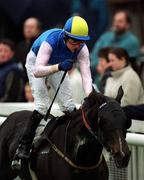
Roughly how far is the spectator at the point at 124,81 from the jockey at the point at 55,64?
1746mm

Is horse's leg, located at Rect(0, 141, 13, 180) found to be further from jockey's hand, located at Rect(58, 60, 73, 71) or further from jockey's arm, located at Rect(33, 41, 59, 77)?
jockey's hand, located at Rect(58, 60, 73, 71)

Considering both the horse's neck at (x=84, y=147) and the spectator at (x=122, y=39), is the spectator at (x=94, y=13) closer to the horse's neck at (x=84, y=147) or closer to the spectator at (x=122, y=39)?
the spectator at (x=122, y=39)

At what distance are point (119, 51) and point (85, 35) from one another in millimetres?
3062

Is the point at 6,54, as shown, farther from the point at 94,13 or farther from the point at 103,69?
the point at 94,13

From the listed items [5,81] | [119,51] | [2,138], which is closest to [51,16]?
[5,81]

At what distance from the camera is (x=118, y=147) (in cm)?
666

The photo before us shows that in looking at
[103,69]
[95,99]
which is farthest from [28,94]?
[95,99]

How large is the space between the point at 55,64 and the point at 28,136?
0.74 m

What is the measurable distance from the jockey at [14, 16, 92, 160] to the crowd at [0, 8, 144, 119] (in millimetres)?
361

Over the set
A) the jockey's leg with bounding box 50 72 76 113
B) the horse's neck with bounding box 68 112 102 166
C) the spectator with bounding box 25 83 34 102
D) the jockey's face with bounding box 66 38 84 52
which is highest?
the jockey's face with bounding box 66 38 84 52

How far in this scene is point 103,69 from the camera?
1102cm

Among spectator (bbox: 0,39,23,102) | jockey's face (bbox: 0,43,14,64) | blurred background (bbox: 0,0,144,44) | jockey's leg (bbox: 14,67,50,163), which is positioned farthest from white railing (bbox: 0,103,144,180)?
blurred background (bbox: 0,0,144,44)

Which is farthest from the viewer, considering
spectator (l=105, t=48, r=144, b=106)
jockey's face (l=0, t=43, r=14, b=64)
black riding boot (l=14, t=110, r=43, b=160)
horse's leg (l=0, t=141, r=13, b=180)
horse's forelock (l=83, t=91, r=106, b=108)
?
jockey's face (l=0, t=43, r=14, b=64)

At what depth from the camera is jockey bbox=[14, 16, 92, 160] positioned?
732 cm
